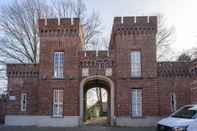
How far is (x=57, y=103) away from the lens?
2559cm

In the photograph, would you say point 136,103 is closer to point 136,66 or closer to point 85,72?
point 136,66

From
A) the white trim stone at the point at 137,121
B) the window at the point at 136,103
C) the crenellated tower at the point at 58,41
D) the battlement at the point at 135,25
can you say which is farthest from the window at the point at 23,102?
the battlement at the point at 135,25

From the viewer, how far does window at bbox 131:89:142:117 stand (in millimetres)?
25188

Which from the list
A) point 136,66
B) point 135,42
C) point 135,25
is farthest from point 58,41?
point 136,66

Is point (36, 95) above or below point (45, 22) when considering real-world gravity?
below

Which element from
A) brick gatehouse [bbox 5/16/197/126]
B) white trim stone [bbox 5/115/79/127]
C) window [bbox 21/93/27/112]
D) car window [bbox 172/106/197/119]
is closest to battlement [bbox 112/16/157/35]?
brick gatehouse [bbox 5/16/197/126]

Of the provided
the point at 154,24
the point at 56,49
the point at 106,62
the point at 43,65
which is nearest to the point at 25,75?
the point at 43,65

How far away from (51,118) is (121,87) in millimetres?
6375

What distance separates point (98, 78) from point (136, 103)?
12.7 ft

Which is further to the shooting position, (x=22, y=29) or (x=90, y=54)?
(x=22, y=29)

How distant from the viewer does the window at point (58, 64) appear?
26.0 metres

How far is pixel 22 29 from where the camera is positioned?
38375 millimetres

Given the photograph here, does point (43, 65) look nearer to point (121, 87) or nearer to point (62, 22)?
point (62, 22)

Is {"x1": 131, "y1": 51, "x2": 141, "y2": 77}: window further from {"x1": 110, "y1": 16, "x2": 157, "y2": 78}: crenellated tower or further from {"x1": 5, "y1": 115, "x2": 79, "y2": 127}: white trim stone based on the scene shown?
{"x1": 5, "y1": 115, "x2": 79, "y2": 127}: white trim stone
